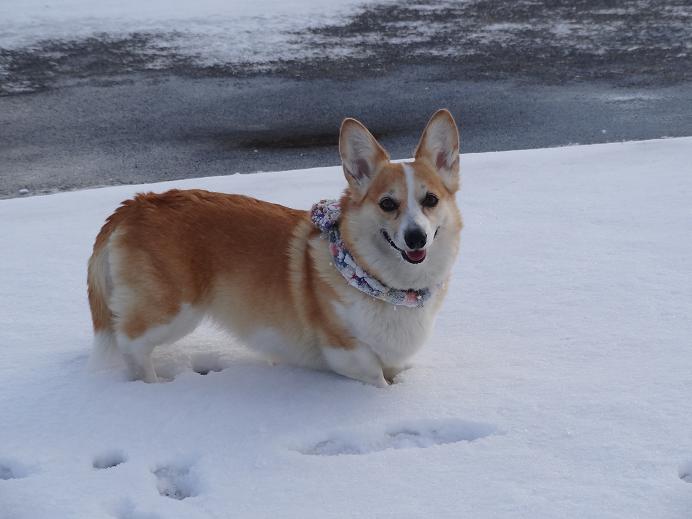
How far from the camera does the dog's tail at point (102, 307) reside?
3326mm

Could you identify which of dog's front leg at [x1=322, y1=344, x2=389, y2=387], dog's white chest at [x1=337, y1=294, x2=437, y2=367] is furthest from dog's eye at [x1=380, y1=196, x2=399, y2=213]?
dog's front leg at [x1=322, y1=344, x2=389, y2=387]

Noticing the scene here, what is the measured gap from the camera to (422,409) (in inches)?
119

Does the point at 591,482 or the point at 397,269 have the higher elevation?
the point at 397,269

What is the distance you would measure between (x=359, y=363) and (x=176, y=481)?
89 centimetres

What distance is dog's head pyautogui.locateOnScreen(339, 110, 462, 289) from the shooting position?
3.13 metres

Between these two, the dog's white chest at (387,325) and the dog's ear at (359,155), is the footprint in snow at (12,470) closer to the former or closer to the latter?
the dog's white chest at (387,325)

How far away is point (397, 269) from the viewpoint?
10.5ft

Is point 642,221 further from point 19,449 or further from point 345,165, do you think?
point 19,449

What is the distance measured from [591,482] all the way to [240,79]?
688 centimetres

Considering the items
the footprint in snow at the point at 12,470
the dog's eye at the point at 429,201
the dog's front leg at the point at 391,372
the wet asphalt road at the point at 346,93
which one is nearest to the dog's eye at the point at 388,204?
the dog's eye at the point at 429,201

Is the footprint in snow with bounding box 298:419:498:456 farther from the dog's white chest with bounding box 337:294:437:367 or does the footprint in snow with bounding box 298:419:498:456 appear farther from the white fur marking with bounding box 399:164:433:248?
the white fur marking with bounding box 399:164:433:248

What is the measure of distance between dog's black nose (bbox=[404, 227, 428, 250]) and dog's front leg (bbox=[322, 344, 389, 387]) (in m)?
0.51

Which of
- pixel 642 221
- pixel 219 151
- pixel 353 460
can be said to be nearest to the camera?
pixel 353 460

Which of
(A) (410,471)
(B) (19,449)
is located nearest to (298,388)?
(A) (410,471)
